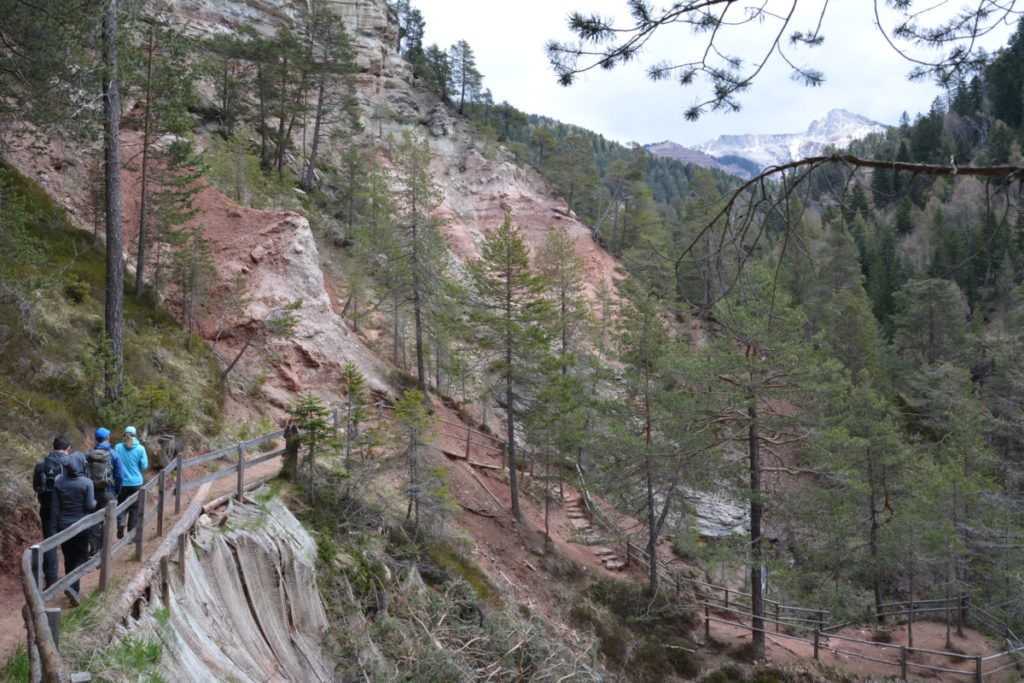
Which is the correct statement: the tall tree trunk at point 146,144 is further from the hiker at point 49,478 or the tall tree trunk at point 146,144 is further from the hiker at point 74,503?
the hiker at point 74,503

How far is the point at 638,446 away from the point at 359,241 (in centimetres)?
1614

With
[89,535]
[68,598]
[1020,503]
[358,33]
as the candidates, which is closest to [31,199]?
[89,535]

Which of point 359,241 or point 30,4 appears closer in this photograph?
point 30,4

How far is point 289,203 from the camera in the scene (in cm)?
2902

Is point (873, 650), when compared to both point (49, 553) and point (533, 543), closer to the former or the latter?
point (533, 543)

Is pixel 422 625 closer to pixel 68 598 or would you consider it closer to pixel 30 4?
pixel 68 598

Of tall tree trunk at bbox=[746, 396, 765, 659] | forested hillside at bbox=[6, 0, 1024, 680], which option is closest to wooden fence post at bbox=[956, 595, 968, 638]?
forested hillside at bbox=[6, 0, 1024, 680]

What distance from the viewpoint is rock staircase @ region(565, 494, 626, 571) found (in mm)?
22047

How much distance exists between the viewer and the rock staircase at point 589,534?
22.0 meters

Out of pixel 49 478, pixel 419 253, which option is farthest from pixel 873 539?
pixel 49 478

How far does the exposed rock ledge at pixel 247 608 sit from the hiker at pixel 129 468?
915 millimetres

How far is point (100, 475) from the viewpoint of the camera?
7.36 m

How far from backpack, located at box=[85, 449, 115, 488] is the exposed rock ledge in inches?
52.9

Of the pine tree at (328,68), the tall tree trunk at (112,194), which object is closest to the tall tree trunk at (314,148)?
the pine tree at (328,68)
